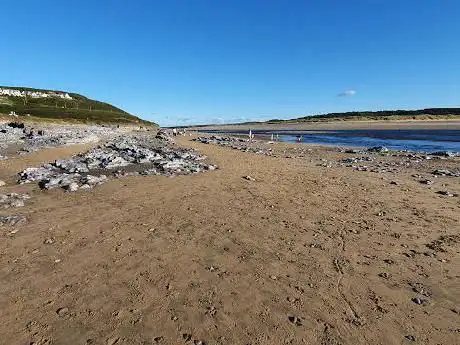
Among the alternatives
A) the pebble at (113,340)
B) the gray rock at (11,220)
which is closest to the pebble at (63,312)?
the pebble at (113,340)

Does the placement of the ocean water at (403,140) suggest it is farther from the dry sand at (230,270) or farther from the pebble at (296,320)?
the pebble at (296,320)

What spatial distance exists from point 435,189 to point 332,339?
1218 centimetres

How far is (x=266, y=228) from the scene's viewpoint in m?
10.3

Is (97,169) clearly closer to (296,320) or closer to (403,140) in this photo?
(296,320)

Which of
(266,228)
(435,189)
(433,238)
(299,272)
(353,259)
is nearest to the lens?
(299,272)

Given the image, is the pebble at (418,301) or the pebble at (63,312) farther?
the pebble at (418,301)

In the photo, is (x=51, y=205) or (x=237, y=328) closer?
(x=237, y=328)

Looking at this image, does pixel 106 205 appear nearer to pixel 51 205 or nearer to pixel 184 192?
pixel 51 205

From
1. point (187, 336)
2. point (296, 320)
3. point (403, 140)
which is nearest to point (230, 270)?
point (296, 320)

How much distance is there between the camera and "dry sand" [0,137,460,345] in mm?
5715

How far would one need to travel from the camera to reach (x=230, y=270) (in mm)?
7703

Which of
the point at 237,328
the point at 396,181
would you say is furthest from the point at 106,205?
the point at 396,181

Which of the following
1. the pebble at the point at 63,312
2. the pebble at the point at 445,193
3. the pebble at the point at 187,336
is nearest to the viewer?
the pebble at the point at 187,336

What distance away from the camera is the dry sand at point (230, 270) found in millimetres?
5715
